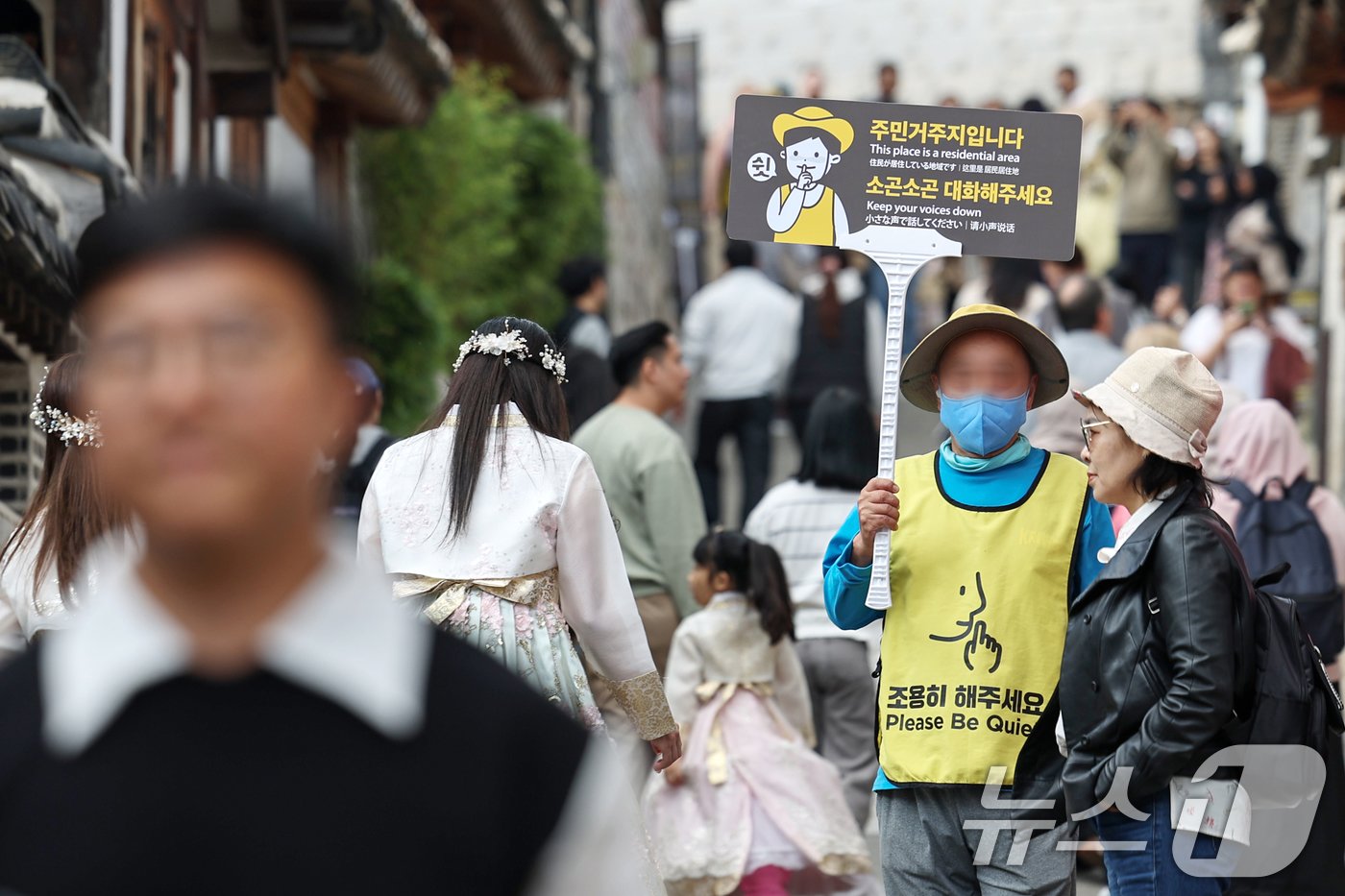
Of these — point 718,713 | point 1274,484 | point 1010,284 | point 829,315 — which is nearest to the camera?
point 718,713

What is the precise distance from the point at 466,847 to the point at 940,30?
1270 inches

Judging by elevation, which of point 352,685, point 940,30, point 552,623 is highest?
point 940,30

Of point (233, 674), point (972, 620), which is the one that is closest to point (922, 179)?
point (972, 620)

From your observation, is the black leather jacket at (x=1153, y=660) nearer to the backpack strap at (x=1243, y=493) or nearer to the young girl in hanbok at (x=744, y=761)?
the young girl in hanbok at (x=744, y=761)

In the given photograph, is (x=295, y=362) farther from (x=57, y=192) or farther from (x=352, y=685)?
(x=57, y=192)

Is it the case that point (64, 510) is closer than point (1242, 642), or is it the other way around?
point (1242, 642)

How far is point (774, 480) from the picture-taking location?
579 inches

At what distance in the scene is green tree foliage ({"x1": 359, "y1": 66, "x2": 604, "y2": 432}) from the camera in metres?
12.5

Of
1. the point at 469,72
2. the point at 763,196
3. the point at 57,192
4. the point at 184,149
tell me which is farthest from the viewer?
Result: the point at 469,72

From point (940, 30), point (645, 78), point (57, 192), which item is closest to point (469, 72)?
point (57, 192)

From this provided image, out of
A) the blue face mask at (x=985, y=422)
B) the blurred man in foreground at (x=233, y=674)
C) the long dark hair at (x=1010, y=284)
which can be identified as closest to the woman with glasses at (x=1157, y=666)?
the blue face mask at (x=985, y=422)

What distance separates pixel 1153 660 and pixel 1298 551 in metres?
2.90

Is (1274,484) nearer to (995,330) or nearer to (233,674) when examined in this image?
(995,330)

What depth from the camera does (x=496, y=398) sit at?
475 cm
